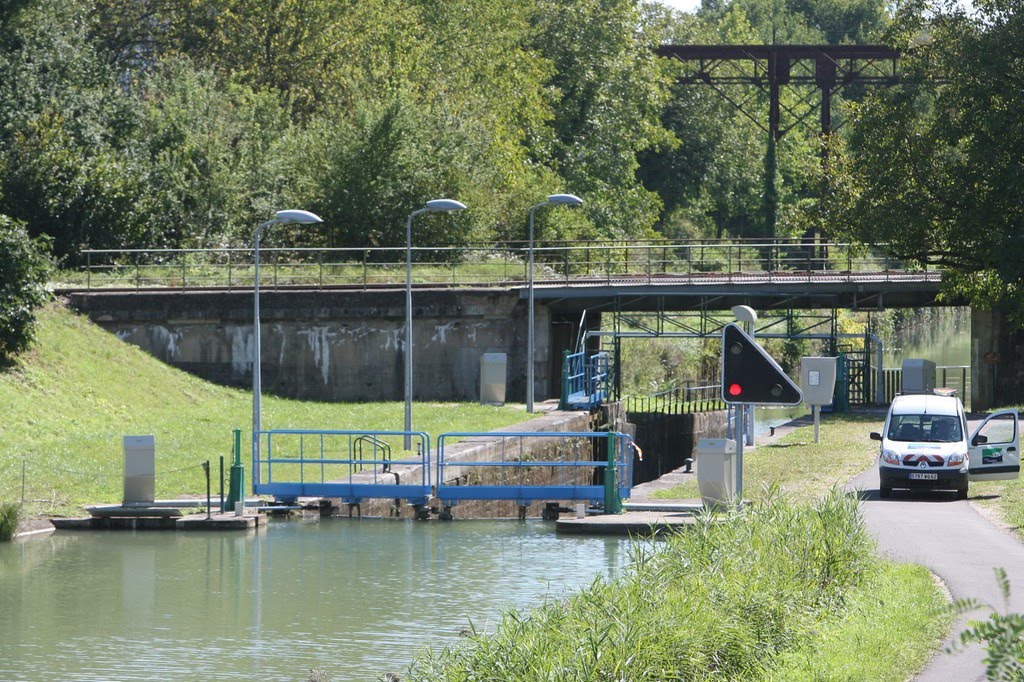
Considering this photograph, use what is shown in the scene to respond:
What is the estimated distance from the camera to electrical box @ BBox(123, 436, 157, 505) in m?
24.1

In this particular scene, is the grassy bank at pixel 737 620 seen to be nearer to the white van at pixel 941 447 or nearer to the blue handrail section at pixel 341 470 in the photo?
the white van at pixel 941 447

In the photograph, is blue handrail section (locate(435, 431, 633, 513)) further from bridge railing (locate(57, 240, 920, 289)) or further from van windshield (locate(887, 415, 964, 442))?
bridge railing (locate(57, 240, 920, 289))

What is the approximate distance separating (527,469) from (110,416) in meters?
9.78

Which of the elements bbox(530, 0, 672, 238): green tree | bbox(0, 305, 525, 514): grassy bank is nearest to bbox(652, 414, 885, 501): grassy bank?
bbox(0, 305, 525, 514): grassy bank

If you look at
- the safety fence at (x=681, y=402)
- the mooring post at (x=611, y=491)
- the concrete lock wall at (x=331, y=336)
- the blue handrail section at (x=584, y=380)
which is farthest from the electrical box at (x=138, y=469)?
the safety fence at (x=681, y=402)

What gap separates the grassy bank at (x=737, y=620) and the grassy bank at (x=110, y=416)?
13.7 meters

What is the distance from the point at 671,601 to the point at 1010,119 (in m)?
25.8

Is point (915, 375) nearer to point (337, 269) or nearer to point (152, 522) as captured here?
point (337, 269)

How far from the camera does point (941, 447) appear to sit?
24.6 m

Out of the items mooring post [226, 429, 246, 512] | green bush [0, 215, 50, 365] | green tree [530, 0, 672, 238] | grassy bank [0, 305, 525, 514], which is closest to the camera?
mooring post [226, 429, 246, 512]

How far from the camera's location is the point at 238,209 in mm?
50781

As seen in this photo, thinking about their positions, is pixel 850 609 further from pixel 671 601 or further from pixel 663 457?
pixel 663 457

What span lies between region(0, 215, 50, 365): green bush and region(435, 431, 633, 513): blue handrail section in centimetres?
1075

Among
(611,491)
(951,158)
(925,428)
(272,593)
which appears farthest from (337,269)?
(272,593)
